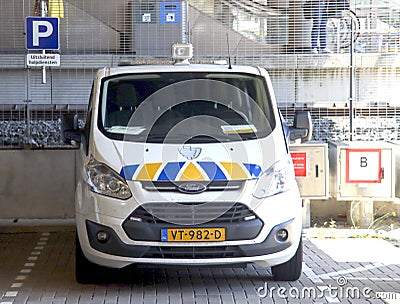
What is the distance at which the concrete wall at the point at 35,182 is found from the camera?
11.4 metres

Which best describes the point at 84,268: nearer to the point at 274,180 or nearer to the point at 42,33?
the point at 274,180

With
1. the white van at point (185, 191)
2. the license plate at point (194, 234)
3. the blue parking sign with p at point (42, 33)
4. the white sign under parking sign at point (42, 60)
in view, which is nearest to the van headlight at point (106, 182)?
the white van at point (185, 191)

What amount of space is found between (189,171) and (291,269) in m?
1.43

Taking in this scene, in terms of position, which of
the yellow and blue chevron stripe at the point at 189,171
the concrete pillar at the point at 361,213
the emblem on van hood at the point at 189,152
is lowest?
the concrete pillar at the point at 361,213

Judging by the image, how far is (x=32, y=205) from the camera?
11383 millimetres

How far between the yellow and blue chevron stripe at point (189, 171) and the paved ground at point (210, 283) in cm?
105

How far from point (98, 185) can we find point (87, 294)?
991 mm

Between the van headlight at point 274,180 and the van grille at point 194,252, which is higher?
the van headlight at point 274,180

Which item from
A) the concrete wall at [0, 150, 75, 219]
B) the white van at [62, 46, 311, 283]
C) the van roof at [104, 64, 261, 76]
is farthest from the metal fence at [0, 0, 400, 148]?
the white van at [62, 46, 311, 283]

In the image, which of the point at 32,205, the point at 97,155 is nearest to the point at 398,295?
the point at 97,155

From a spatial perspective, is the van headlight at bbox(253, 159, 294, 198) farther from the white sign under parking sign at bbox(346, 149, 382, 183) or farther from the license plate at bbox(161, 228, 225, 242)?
the white sign under parking sign at bbox(346, 149, 382, 183)

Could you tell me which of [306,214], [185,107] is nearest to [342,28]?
[306,214]

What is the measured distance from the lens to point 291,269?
7910 millimetres

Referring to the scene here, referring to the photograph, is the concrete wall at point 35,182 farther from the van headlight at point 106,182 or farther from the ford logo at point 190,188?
the ford logo at point 190,188
